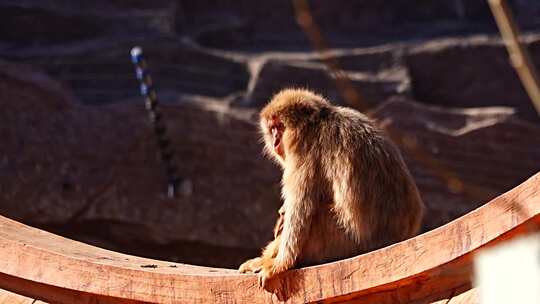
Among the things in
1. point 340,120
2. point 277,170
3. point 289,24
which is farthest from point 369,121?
point 289,24

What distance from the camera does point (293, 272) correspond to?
165 inches

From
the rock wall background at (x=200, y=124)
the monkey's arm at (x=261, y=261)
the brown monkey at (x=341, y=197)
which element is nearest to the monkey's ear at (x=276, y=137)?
the brown monkey at (x=341, y=197)

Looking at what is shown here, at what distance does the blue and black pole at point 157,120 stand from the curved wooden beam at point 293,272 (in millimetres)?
4948

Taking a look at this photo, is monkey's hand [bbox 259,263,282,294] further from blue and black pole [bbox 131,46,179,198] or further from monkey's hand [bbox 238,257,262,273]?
blue and black pole [bbox 131,46,179,198]

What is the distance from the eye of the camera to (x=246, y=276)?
13.8ft

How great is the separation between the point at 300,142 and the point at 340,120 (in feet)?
0.67

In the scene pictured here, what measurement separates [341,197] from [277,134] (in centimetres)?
57

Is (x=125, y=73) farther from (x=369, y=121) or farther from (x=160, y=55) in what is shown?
(x=369, y=121)

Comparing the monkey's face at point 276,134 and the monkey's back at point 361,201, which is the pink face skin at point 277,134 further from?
the monkey's back at point 361,201

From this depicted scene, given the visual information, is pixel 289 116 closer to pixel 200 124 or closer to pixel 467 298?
pixel 467 298

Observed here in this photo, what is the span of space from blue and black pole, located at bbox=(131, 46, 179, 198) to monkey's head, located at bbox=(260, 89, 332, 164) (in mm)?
4676

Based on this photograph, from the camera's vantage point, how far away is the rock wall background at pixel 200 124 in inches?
393

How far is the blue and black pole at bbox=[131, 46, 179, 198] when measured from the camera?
9.81 m

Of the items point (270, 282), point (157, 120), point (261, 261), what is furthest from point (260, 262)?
point (157, 120)
